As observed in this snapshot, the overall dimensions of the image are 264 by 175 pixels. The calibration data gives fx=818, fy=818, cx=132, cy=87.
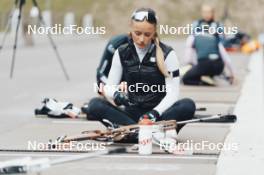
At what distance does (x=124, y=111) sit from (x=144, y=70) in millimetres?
595

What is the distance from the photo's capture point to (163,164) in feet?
26.5

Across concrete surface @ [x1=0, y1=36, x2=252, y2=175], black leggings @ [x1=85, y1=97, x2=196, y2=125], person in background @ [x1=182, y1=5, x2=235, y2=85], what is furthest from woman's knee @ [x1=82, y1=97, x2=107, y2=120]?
person in background @ [x1=182, y1=5, x2=235, y2=85]

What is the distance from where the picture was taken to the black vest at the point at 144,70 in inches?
358

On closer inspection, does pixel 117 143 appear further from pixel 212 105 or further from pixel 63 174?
pixel 212 105

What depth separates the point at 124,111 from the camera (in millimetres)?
9461

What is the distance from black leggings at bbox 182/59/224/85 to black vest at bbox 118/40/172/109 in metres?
8.91

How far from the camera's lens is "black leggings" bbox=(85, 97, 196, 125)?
922 centimetres

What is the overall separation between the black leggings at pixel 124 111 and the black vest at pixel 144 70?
236mm
